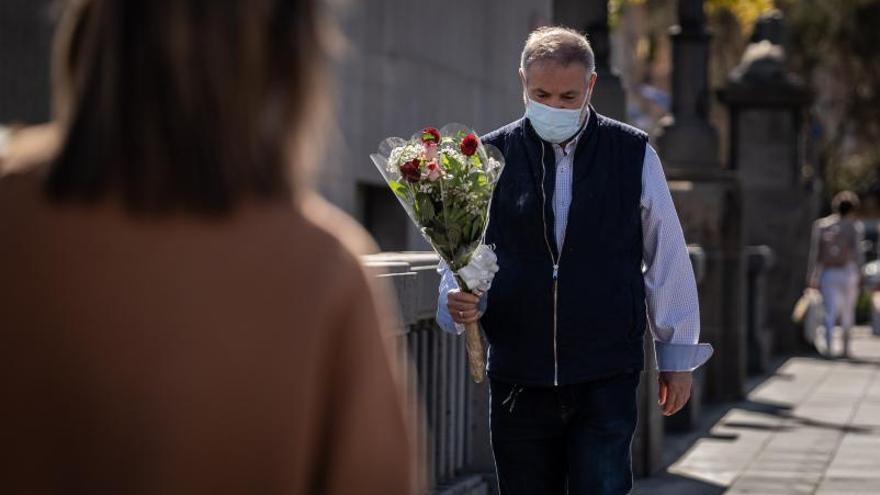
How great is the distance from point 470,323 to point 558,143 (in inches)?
22.1

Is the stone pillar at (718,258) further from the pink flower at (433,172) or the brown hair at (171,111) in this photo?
the brown hair at (171,111)

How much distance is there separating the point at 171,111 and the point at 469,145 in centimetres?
297

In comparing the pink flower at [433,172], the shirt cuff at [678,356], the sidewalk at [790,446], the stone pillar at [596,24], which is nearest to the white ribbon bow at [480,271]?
the pink flower at [433,172]

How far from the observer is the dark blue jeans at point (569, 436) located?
502cm

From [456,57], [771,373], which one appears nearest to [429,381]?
[456,57]

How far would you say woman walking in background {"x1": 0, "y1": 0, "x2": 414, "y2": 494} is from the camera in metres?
2.08

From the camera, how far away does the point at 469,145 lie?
5.05m

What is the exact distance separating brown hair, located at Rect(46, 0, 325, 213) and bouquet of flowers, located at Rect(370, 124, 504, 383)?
114 inches

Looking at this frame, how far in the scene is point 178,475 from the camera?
6.81ft

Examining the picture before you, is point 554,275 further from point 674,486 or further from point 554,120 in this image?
point 674,486

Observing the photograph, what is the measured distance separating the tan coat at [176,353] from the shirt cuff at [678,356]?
313 cm

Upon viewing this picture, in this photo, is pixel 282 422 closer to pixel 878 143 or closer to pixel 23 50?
pixel 23 50

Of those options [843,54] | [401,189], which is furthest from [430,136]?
[843,54]

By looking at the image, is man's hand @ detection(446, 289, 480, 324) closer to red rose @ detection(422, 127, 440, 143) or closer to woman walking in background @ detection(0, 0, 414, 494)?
red rose @ detection(422, 127, 440, 143)
